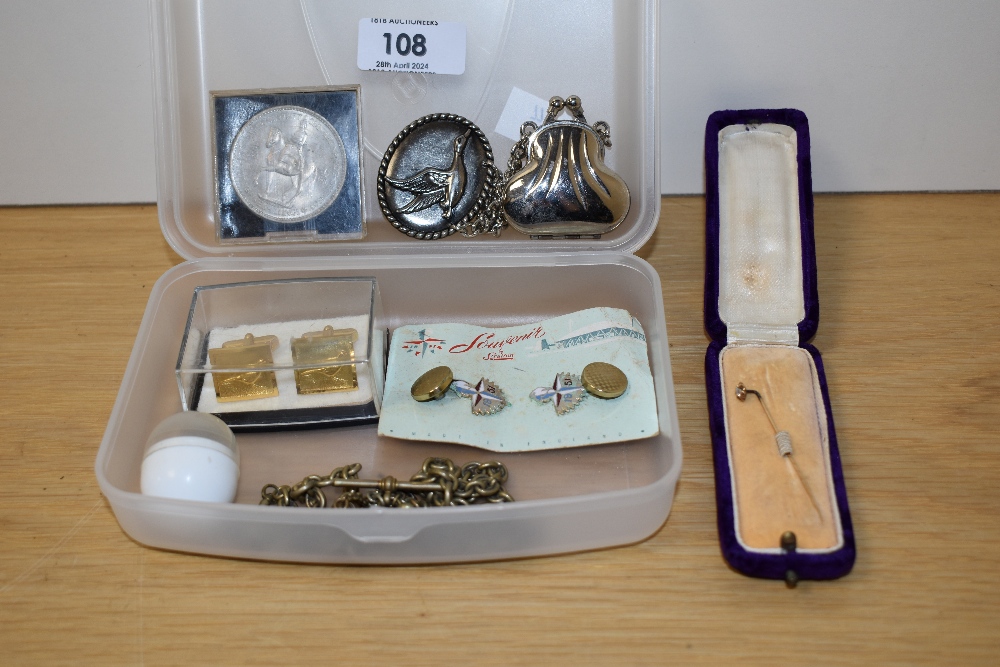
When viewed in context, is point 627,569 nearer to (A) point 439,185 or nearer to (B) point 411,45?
(A) point 439,185

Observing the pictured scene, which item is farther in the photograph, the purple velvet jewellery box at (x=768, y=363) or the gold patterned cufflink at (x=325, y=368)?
the gold patterned cufflink at (x=325, y=368)

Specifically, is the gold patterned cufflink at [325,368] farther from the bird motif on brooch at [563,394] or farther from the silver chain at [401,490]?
the bird motif on brooch at [563,394]

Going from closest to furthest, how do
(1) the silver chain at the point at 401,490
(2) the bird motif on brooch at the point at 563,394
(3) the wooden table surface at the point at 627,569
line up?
1. (3) the wooden table surface at the point at 627,569
2. (1) the silver chain at the point at 401,490
3. (2) the bird motif on brooch at the point at 563,394

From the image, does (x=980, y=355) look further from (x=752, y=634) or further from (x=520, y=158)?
(x=520, y=158)

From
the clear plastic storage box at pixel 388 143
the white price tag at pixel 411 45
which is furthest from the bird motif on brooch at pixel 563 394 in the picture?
the white price tag at pixel 411 45

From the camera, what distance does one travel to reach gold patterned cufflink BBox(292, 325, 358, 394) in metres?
1.16

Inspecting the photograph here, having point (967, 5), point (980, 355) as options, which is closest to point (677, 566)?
point (980, 355)

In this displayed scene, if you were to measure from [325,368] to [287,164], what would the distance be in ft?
1.04

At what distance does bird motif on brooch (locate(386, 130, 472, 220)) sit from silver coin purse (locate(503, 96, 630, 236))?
0.08m

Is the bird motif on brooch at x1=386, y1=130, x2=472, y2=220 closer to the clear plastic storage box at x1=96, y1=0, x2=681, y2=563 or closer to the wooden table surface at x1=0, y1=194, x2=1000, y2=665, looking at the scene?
the clear plastic storage box at x1=96, y1=0, x2=681, y2=563

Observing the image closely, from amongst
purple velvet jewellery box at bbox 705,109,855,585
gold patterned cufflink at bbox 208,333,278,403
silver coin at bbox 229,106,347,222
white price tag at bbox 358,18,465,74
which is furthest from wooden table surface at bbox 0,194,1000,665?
white price tag at bbox 358,18,465,74

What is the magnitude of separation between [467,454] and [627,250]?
1.24 feet

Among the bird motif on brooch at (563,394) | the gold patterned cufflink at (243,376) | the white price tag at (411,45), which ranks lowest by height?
the bird motif on brooch at (563,394)

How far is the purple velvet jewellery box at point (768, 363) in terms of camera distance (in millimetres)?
993
